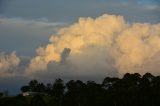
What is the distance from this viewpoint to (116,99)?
154250 millimetres

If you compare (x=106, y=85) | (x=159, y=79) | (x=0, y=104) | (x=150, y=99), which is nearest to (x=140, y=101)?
(x=150, y=99)

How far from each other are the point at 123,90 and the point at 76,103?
667 inches

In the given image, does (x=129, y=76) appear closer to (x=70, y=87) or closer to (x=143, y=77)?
(x=143, y=77)

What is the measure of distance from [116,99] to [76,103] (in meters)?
14.4

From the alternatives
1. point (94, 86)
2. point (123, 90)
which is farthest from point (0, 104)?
point (123, 90)

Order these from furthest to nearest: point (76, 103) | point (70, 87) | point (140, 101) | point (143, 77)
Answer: point (70, 87) < point (143, 77) < point (76, 103) < point (140, 101)

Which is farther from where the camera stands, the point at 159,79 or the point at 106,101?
the point at 159,79

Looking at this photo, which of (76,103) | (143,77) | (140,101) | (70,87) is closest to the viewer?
(140,101)

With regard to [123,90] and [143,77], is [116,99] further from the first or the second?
[143,77]

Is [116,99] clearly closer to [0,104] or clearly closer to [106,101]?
[106,101]

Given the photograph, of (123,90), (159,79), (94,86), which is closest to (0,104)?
(94,86)

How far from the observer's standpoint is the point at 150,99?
150 meters

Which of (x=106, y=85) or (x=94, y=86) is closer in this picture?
(x=94, y=86)

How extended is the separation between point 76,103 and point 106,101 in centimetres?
1171
